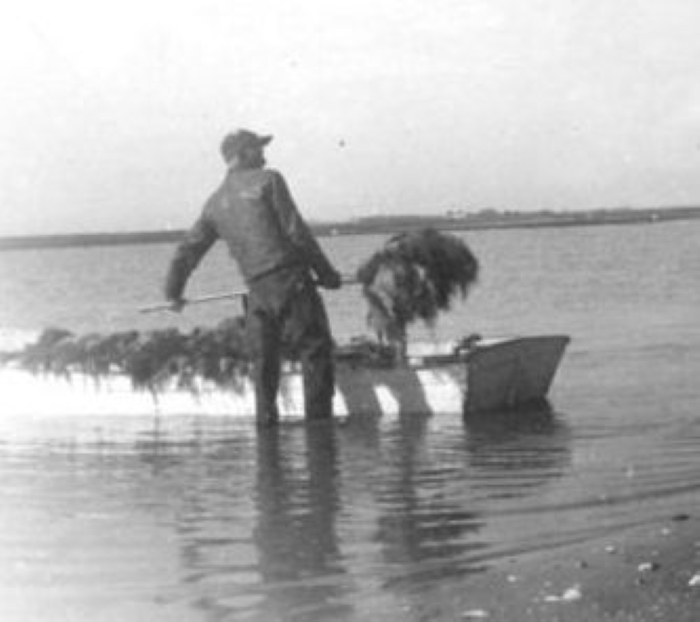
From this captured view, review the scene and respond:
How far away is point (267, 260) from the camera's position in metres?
13.5

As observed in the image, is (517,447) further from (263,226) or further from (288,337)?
(263,226)

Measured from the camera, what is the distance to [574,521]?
321 inches

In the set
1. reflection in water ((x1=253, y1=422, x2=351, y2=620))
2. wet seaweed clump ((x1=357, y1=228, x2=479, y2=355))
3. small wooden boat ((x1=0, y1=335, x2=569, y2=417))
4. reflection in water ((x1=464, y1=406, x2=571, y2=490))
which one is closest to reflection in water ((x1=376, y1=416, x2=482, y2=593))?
reflection in water ((x1=253, y1=422, x2=351, y2=620))

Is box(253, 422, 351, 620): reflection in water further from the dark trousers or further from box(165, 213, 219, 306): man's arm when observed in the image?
box(165, 213, 219, 306): man's arm

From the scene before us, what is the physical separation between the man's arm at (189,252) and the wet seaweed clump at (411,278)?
163 cm

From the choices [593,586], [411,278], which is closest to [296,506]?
[593,586]

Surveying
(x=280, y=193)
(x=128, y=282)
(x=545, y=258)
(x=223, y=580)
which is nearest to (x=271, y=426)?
(x=280, y=193)

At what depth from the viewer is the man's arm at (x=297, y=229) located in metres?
13.3

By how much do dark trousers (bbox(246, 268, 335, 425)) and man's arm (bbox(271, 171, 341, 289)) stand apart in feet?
0.68

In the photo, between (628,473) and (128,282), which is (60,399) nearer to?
(628,473)

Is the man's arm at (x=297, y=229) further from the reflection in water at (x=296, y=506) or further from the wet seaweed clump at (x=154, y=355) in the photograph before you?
the wet seaweed clump at (x=154, y=355)

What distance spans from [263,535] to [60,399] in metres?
9.10

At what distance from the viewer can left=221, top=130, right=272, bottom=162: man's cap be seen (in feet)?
44.3

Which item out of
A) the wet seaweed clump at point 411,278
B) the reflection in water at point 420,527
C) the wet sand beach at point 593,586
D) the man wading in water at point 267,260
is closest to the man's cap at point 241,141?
the man wading in water at point 267,260
